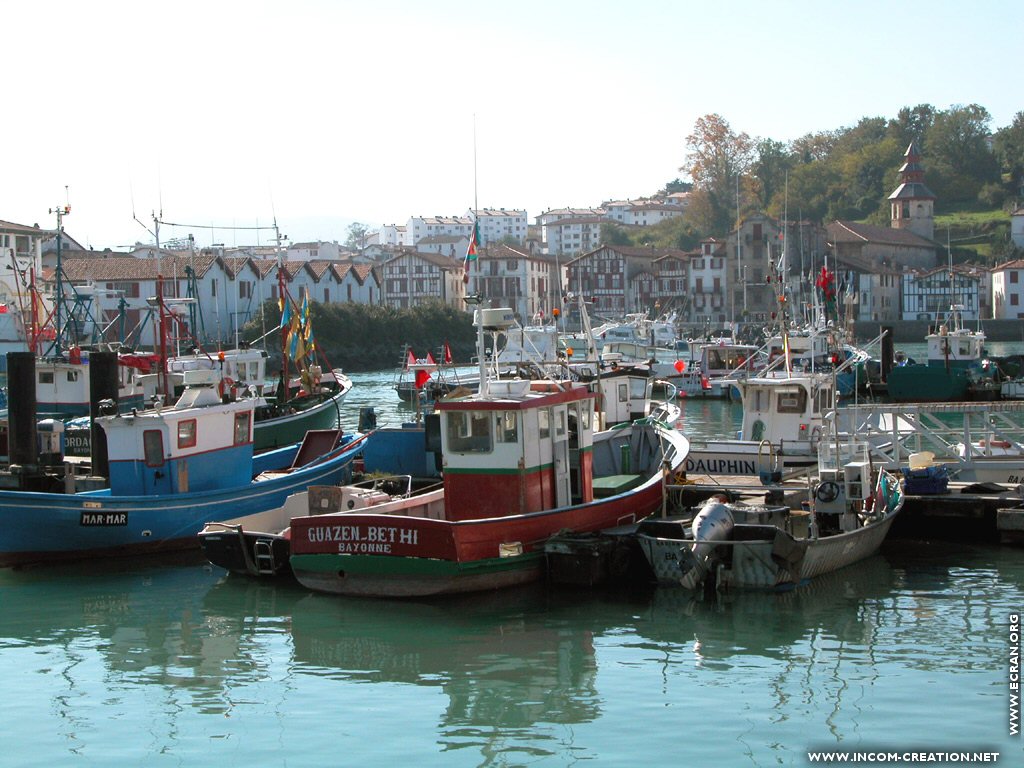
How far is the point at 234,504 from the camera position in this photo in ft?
71.3

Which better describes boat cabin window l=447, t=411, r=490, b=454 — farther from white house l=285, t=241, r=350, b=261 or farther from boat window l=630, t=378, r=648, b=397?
white house l=285, t=241, r=350, b=261

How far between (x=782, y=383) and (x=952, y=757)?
45.3ft

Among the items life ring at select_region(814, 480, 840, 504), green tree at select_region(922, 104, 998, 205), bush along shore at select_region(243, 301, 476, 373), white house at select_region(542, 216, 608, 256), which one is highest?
green tree at select_region(922, 104, 998, 205)

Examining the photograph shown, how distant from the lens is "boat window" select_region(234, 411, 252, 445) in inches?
880

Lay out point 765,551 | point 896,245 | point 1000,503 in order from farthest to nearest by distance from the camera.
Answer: point 896,245
point 1000,503
point 765,551

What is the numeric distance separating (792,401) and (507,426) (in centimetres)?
883

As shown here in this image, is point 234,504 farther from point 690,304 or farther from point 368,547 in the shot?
point 690,304

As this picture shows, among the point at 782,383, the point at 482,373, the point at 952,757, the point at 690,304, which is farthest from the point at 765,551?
the point at 690,304

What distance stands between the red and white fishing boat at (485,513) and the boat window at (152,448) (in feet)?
13.5

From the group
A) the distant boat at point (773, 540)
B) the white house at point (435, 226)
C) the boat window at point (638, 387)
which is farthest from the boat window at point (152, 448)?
the white house at point (435, 226)

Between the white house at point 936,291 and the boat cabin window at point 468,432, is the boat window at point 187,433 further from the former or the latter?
the white house at point 936,291

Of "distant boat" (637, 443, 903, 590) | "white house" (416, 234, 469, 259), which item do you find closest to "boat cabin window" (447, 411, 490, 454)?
"distant boat" (637, 443, 903, 590)

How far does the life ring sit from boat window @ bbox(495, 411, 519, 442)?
188 inches

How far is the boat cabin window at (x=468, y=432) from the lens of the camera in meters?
18.3
